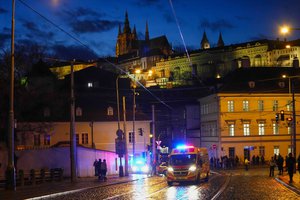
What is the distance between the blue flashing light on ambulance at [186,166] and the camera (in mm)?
30125

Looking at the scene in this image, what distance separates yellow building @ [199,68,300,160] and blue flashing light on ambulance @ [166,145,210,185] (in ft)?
122

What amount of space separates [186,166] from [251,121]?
42.0 m

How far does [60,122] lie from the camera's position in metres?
65.2

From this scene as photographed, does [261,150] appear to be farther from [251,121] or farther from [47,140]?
[47,140]

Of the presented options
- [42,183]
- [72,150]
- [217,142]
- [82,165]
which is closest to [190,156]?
[72,150]

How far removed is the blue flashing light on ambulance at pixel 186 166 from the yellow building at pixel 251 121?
37273 millimetres

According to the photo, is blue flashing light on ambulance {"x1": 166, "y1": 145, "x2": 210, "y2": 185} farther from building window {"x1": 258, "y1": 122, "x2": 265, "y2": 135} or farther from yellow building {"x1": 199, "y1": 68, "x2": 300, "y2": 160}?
building window {"x1": 258, "y1": 122, "x2": 265, "y2": 135}

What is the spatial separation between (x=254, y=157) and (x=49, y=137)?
24751mm

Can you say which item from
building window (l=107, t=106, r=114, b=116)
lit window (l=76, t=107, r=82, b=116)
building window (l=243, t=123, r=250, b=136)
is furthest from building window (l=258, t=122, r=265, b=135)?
lit window (l=76, t=107, r=82, b=116)

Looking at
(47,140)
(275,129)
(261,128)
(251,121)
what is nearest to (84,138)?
(47,140)

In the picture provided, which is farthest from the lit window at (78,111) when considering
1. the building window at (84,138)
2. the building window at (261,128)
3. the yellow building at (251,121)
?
the building window at (261,128)

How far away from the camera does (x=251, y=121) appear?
232 feet

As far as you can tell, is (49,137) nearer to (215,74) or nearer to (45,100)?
(45,100)

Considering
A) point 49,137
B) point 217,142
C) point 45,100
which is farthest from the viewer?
point 217,142
